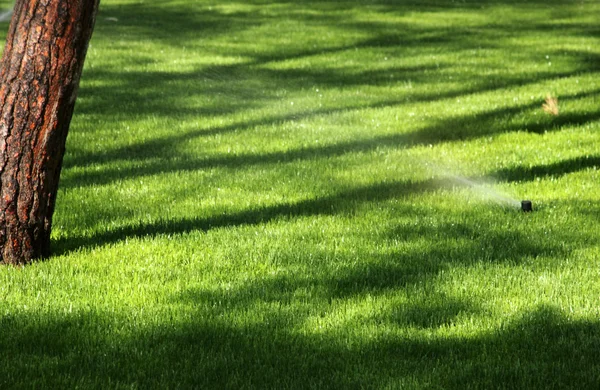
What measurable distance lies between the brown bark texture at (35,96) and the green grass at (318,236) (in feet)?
1.64

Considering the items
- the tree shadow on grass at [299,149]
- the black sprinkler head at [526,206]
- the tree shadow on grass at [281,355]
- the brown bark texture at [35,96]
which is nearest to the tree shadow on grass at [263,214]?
the brown bark texture at [35,96]

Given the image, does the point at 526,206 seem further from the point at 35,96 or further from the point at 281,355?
the point at 35,96

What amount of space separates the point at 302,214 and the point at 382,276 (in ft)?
5.28

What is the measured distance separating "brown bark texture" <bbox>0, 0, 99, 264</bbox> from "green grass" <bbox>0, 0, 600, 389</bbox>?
50cm

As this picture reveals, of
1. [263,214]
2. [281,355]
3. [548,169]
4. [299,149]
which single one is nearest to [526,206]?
[548,169]

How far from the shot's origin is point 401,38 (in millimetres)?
18969

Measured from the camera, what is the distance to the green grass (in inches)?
189

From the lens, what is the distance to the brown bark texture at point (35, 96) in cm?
579

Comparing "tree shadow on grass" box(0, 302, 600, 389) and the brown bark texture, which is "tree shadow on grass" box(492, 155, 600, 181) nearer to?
"tree shadow on grass" box(0, 302, 600, 389)

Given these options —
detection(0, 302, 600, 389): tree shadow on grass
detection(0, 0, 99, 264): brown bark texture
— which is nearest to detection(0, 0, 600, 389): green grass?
detection(0, 302, 600, 389): tree shadow on grass

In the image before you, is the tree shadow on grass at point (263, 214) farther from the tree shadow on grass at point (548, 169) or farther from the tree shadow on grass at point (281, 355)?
the tree shadow on grass at point (281, 355)

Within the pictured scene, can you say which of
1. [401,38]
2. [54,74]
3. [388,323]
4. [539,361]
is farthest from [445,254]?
A: [401,38]

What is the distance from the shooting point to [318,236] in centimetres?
686

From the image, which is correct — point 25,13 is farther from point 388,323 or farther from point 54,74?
point 388,323
